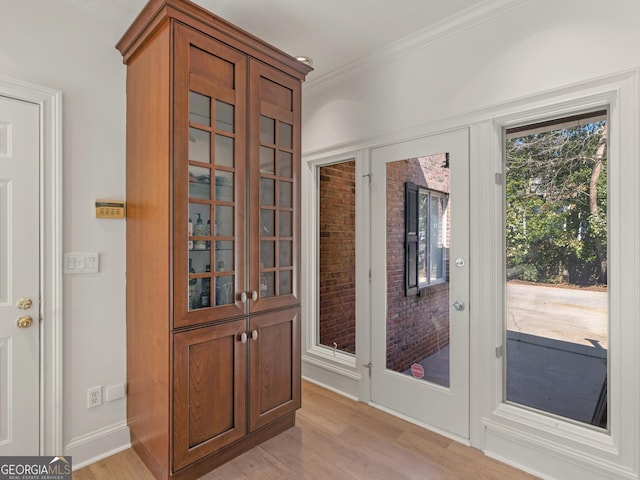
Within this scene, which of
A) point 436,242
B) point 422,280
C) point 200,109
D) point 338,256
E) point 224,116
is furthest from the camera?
point 338,256

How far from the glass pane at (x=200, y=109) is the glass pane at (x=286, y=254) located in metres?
0.91

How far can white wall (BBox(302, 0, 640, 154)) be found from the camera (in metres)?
1.81

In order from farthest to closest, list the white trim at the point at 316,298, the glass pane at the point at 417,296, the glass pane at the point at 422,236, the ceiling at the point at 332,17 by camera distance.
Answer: the white trim at the point at 316,298, the glass pane at the point at 422,236, the glass pane at the point at 417,296, the ceiling at the point at 332,17

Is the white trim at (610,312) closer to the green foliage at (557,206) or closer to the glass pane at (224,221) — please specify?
the green foliage at (557,206)

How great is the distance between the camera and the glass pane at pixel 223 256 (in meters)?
2.04

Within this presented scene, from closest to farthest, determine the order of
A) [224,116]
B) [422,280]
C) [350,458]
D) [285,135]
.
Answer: [224,116] → [350,458] → [285,135] → [422,280]

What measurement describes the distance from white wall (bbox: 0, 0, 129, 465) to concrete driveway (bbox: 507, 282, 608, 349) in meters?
2.57

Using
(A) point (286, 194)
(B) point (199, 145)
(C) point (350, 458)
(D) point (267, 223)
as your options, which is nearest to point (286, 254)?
(D) point (267, 223)

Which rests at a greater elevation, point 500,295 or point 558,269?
point 558,269

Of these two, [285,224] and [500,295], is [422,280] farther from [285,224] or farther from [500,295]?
[285,224]

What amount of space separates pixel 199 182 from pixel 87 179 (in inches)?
30.2

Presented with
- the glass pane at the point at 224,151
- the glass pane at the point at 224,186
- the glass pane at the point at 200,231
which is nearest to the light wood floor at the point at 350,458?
the glass pane at the point at 200,231

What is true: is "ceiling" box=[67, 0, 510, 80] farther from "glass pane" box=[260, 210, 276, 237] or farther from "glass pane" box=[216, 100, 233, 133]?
"glass pane" box=[260, 210, 276, 237]

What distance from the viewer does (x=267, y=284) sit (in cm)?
233
